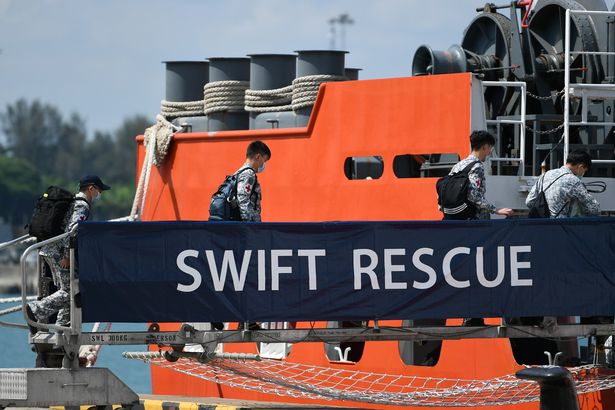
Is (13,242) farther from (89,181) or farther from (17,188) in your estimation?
(17,188)

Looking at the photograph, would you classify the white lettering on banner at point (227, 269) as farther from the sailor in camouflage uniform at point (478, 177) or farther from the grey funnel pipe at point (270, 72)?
the grey funnel pipe at point (270, 72)

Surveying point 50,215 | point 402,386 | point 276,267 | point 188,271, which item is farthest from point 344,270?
point 50,215

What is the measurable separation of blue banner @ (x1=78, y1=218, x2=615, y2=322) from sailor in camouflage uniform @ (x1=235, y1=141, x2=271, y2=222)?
0.86 meters

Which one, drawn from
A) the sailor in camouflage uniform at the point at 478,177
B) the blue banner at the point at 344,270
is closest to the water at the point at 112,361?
the sailor in camouflage uniform at the point at 478,177

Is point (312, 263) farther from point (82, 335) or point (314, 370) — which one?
point (314, 370)

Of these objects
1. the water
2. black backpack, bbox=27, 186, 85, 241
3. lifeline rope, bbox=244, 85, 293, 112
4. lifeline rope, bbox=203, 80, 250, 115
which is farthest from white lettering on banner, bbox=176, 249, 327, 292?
the water

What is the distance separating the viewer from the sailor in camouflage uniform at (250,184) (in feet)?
38.2

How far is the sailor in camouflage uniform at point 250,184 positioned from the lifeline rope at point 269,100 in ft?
12.5

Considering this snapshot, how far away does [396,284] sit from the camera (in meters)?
11.0

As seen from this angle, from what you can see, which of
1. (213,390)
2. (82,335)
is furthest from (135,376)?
(82,335)

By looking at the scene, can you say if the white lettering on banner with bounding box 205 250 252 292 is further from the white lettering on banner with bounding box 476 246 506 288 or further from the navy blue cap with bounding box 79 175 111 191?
the navy blue cap with bounding box 79 175 111 191

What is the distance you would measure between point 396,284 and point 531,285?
109 centimetres

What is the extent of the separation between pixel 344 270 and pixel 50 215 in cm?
275

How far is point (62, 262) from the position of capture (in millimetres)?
11898
